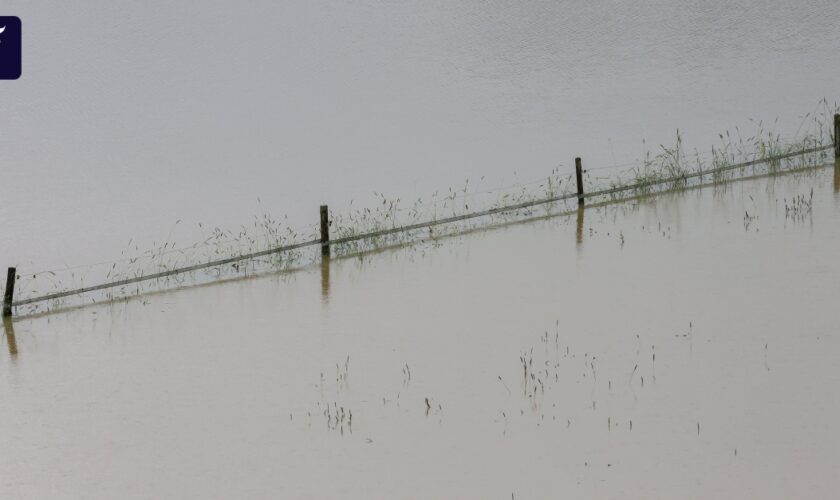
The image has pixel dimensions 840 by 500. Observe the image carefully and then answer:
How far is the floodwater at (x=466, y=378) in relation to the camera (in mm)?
10969

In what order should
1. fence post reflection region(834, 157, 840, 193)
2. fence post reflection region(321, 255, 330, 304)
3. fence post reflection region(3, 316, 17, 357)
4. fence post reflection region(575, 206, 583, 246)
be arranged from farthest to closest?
1. fence post reflection region(834, 157, 840, 193)
2. fence post reflection region(575, 206, 583, 246)
3. fence post reflection region(321, 255, 330, 304)
4. fence post reflection region(3, 316, 17, 357)

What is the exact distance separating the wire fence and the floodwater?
2.75ft

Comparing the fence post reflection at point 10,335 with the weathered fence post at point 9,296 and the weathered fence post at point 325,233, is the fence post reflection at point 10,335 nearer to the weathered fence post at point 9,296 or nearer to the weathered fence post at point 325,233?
the weathered fence post at point 9,296

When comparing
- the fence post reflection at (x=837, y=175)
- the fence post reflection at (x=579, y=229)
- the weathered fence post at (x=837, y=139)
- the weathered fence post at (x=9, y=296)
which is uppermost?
the weathered fence post at (x=837, y=139)

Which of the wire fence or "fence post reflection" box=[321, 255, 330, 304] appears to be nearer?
"fence post reflection" box=[321, 255, 330, 304]

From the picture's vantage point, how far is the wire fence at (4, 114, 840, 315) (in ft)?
72.2

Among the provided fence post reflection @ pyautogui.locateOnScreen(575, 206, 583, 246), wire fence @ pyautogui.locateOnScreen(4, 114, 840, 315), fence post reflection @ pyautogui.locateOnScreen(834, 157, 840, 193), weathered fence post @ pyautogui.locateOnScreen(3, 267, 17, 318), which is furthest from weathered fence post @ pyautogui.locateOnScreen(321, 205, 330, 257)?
fence post reflection @ pyautogui.locateOnScreen(834, 157, 840, 193)

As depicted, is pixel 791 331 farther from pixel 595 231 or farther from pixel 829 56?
pixel 829 56

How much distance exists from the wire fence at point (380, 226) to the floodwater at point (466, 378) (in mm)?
838

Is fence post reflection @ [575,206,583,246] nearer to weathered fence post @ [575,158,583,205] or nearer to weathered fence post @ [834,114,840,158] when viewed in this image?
weathered fence post @ [575,158,583,205]

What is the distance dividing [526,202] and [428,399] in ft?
42.8

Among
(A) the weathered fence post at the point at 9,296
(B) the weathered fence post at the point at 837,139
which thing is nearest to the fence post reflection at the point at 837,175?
(B) the weathered fence post at the point at 837,139

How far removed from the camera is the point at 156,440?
12.6 metres

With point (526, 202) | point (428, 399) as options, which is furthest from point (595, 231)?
point (428, 399)
